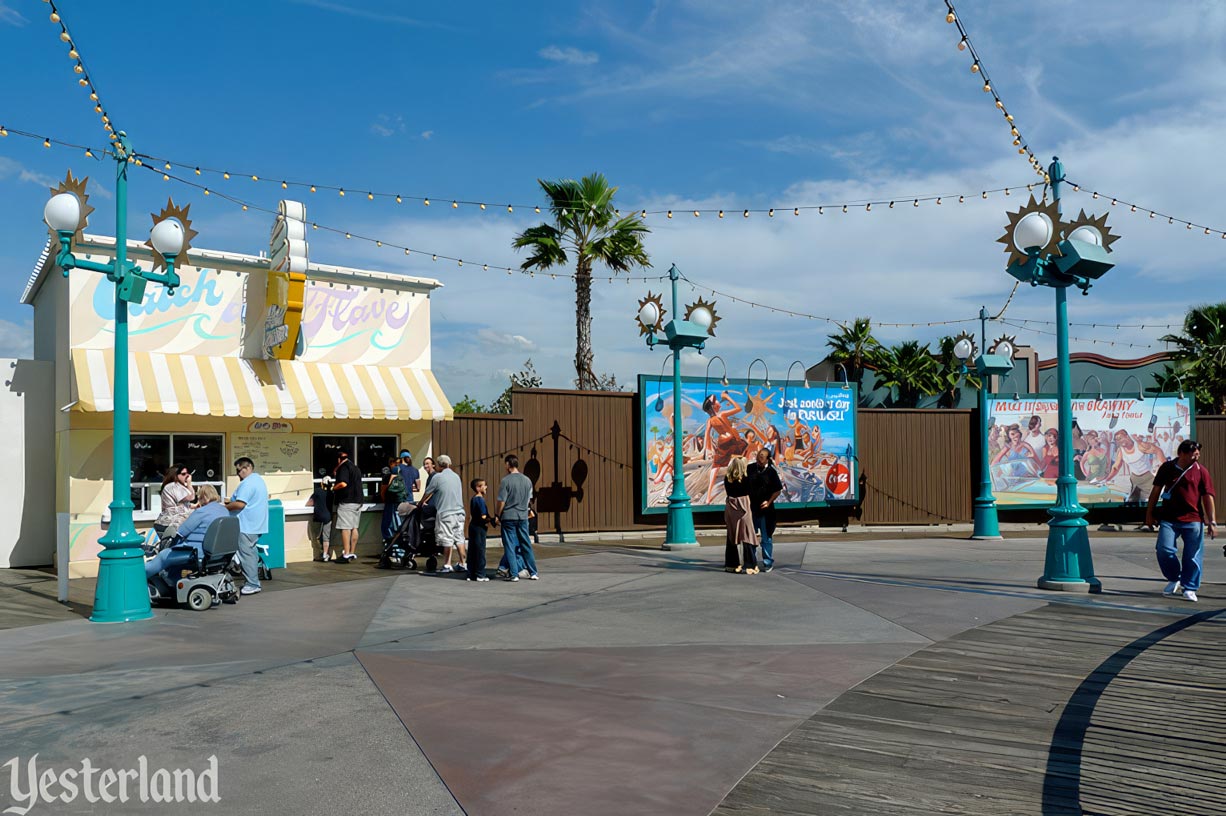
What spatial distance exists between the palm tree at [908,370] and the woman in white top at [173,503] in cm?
3236

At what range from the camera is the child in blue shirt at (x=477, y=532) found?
487 inches

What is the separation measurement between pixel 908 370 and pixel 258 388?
101ft

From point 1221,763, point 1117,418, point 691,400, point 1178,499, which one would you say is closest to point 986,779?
point 1221,763

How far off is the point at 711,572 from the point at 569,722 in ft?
24.6

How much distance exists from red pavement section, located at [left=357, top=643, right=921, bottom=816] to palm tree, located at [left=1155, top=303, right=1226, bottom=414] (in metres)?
28.2

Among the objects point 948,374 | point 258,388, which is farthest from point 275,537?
point 948,374

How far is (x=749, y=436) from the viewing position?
20469mm

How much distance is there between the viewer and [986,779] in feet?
15.7

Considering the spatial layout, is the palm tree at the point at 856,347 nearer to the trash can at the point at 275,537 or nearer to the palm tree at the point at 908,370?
the palm tree at the point at 908,370

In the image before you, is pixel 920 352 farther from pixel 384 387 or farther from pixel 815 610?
pixel 815 610

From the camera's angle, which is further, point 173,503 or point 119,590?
point 173,503

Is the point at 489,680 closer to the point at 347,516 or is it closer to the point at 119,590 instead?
the point at 119,590

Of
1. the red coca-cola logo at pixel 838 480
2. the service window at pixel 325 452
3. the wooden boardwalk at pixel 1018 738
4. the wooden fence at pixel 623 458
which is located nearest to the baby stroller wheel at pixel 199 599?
the service window at pixel 325 452

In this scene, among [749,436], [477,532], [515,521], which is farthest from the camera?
[749,436]
